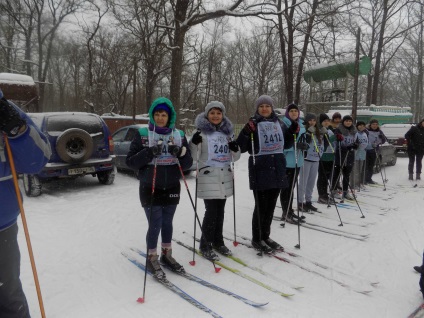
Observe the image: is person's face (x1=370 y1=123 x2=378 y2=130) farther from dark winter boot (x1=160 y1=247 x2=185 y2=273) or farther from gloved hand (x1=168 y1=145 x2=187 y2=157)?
dark winter boot (x1=160 y1=247 x2=185 y2=273)

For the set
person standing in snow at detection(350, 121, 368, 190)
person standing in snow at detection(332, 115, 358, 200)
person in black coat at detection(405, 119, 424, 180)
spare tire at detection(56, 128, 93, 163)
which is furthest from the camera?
person in black coat at detection(405, 119, 424, 180)

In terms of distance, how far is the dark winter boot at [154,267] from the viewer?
11.6 feet

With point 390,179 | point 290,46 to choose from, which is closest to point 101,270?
point 390,179

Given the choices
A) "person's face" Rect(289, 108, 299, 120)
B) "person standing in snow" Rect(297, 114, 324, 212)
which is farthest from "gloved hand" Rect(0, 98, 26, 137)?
"person standing in snow" Rect(297, 114, 324, 212)

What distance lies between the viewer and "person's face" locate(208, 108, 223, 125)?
4113 millimetres

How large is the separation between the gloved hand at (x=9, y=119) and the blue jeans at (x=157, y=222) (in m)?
1.77

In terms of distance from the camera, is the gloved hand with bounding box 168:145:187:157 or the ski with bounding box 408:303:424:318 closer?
the ski with bounding box 408:303:424:318

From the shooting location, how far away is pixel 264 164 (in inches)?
170

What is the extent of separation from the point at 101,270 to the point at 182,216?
233 centimetres

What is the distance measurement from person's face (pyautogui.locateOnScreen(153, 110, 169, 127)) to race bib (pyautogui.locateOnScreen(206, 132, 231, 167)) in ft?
2.26

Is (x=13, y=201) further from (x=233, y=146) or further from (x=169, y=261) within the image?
(x=233, y=146)

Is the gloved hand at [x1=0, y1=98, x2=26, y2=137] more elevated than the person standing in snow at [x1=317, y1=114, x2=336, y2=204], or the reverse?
the gloved hand at [x1=0, y1=98, x2=26, y2=137]

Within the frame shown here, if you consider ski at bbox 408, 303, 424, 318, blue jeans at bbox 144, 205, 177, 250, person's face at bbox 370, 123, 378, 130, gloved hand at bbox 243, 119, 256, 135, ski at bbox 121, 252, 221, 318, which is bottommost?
ski at bbox 408, 303, 424, 318

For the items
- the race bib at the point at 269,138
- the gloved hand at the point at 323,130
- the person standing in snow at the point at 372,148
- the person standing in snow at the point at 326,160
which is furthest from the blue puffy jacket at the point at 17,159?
the person standing in snow at the point at 372,148
